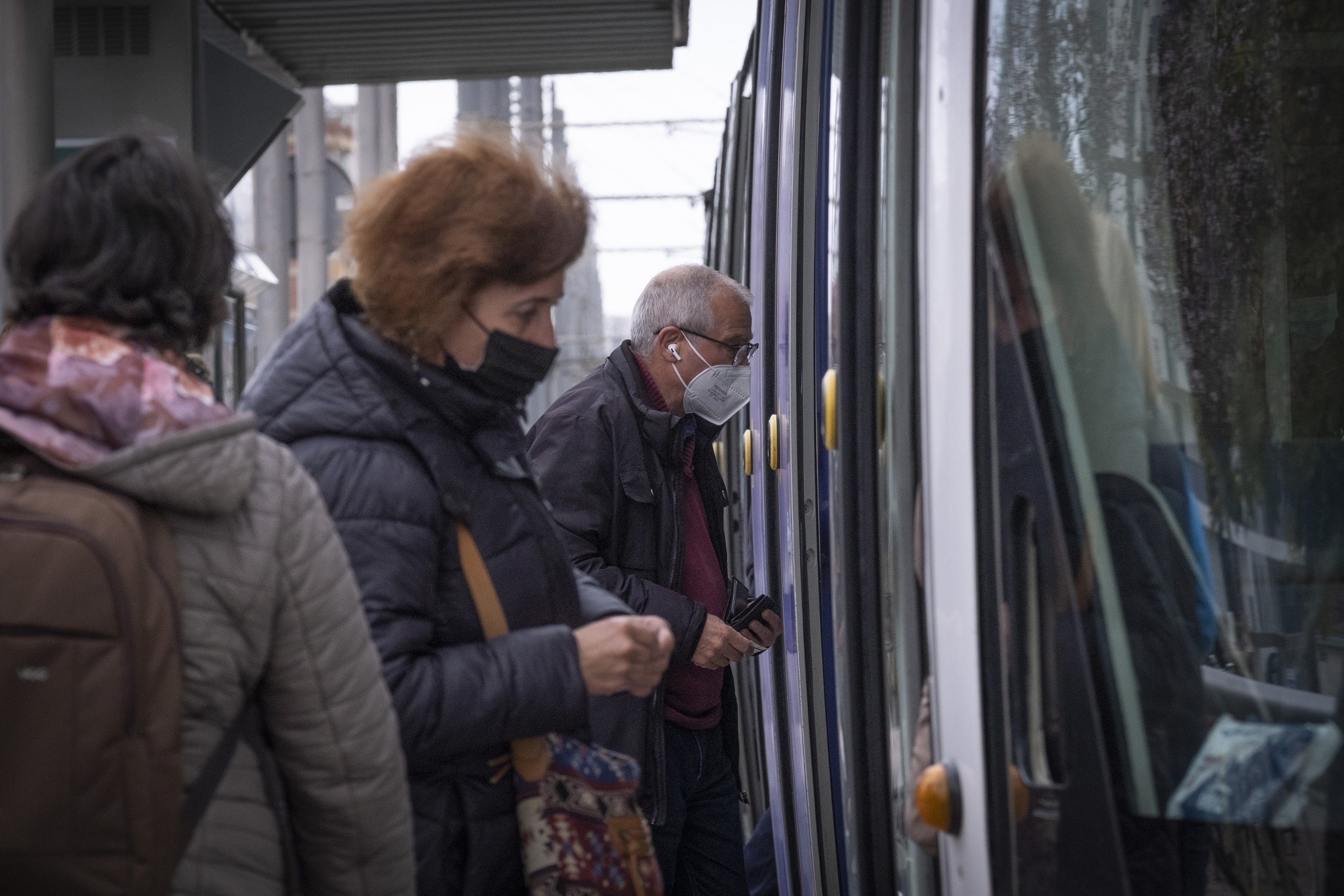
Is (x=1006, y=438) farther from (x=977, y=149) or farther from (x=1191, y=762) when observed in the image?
(x=1191, y=762)

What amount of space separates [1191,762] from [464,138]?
1.25m

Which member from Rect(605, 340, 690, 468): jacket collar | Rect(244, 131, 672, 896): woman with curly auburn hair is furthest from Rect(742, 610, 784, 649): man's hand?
Rect(244, 131, 672, 896): woman with curly auburn hair

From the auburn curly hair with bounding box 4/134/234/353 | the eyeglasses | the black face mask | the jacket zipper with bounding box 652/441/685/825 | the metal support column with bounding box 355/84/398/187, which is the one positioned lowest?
the jacket zipper with bounding box 652/441/685/825

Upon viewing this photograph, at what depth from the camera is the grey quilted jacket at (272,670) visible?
1516 millimetres

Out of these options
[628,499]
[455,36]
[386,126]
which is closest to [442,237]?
[628,499]

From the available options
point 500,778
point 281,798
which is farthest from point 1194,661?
point 281,798

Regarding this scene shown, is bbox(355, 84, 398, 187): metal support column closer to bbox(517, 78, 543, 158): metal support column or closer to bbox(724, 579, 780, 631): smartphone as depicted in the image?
bbox(517, 78, 543, 158): metal support column

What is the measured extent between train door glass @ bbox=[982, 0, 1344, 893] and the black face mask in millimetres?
652

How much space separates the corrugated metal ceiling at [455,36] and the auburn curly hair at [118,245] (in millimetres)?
5827

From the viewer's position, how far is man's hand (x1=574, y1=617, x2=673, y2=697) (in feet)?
6.38

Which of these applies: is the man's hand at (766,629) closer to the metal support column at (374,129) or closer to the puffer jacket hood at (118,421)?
the puffer jacket hood at (118,421)

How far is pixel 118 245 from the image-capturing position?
157cm

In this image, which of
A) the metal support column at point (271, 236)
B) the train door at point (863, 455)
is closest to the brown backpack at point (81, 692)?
the train door at point (863, 455)

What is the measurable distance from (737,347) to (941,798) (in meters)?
1.97
